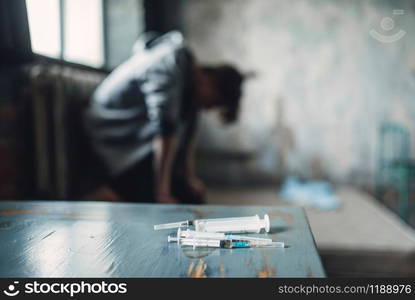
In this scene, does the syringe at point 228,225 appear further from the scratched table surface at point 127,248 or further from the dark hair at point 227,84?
the dark hair at point 227,84

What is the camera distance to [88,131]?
176 cm

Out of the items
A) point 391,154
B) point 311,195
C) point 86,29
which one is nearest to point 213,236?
point 311,195

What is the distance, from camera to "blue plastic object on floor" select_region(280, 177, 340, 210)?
7.54 ft

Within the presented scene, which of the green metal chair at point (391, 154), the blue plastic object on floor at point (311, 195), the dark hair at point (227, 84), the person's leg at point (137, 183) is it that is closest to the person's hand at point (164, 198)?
the person's leg at point (137, 183)

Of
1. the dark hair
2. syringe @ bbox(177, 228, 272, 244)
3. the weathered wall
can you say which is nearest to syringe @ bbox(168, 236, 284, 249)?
syringe @ bbox(177, 228, 272, 244)

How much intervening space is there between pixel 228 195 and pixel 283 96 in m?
0.90

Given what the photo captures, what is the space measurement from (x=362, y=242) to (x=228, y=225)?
4.18ft

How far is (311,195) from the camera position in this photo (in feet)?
8.05

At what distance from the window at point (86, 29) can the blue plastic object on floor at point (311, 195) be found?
1420 mm

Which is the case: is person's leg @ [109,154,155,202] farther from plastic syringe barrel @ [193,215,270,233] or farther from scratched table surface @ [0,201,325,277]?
plastic syringe barrel @ [193,215,270,233]

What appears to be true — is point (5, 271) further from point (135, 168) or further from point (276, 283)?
point (135, 168)

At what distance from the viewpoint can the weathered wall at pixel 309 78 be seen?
295 centimetres

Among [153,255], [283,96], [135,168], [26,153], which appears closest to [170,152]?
[135,168]

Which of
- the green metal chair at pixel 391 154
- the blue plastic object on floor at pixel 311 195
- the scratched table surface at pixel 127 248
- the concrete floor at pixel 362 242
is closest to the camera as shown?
the scratched table surface at pixel 127 248
